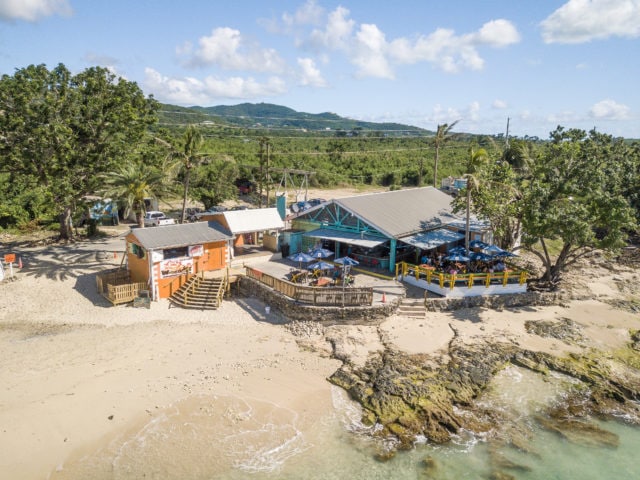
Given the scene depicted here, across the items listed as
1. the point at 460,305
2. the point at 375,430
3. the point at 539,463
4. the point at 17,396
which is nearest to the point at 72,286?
the point at 17,396

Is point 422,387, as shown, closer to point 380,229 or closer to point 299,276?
point 299,276

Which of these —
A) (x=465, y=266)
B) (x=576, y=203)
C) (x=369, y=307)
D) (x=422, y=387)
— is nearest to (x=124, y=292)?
(x=369, y=307)

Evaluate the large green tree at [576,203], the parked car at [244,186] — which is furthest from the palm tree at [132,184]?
the parked car at [244,186]

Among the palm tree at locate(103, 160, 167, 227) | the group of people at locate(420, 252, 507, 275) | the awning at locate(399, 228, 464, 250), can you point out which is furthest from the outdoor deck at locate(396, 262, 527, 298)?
the palm tree at locate(103, 160, 167, 227)

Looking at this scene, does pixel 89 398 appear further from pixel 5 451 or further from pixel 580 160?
pixel 580 160

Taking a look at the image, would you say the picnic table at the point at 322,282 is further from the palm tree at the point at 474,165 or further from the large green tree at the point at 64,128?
the large green tree at the point at 64,128

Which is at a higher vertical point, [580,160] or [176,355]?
[580,160]
